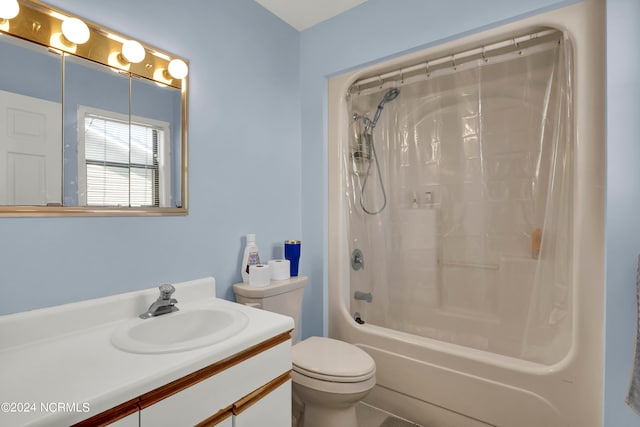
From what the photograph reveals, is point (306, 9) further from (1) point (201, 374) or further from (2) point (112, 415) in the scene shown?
(2) point (112, 415)

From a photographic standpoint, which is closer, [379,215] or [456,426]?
[456,426]

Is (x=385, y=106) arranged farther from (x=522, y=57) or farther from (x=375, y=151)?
(x=522, y=57)

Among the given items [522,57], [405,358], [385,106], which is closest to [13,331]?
[405,358]

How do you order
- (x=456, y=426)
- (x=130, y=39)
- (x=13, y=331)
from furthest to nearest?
(x=456, y=426) < (x=130, y=39) < (x=13, y=331)

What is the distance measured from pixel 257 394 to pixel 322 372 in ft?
1.38

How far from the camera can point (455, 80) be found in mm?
1912

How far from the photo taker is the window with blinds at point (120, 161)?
1.21m

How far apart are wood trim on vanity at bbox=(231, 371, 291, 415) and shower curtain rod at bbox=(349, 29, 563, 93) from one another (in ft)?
5.72

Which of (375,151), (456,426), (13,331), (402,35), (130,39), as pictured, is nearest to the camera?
(13,331)

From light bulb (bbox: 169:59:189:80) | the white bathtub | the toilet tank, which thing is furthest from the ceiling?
the toilet tank

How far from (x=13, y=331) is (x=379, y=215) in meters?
1.84

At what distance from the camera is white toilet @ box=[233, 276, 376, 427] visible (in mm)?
1426

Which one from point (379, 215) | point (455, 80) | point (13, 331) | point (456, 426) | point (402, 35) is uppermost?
point (402, 35)

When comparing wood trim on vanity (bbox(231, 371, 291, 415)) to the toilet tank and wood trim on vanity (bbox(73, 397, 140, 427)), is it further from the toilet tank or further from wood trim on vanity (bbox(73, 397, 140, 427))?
the toilet tank
